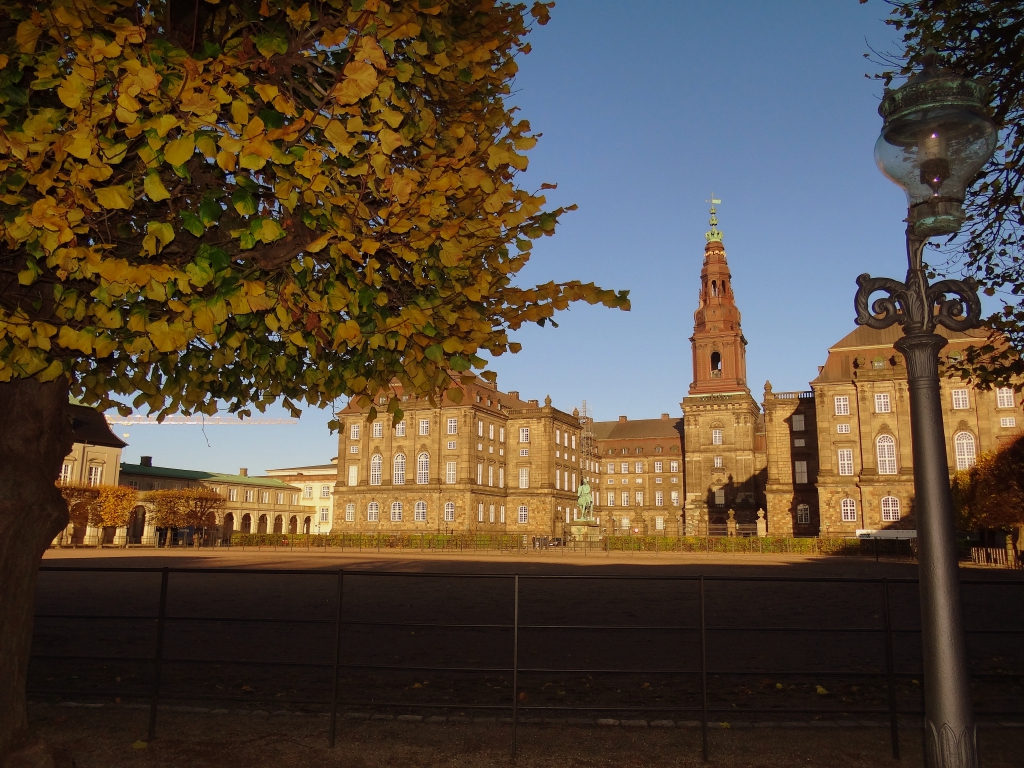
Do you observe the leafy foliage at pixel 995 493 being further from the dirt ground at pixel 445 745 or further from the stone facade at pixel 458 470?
the stone facade at pixel 458 470

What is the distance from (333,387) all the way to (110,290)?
2132 mm

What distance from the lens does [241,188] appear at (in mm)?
4227

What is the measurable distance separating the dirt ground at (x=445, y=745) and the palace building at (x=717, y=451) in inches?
2325

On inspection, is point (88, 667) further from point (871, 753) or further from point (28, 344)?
point (871, 753)

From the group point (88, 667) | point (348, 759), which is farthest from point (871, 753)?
point (88, 667)

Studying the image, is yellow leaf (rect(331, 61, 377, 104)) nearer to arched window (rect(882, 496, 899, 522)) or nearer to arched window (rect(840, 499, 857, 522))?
arched window (rect(882, 496, 899, 522))

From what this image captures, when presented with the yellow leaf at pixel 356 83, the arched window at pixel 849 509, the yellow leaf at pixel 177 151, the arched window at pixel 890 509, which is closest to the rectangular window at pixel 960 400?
the arched window at pixel 890 509

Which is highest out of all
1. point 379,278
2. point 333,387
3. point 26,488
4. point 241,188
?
point 241,188

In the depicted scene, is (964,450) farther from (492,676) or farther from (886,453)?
(492,676)

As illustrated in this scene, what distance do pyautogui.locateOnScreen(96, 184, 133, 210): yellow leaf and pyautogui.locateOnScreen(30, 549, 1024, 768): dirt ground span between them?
2.70m

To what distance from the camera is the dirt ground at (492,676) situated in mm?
6570

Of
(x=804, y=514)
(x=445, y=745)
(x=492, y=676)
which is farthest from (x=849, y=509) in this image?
(x=445, y=745)

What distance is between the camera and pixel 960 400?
65.2 metres

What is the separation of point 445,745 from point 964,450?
69.6m
